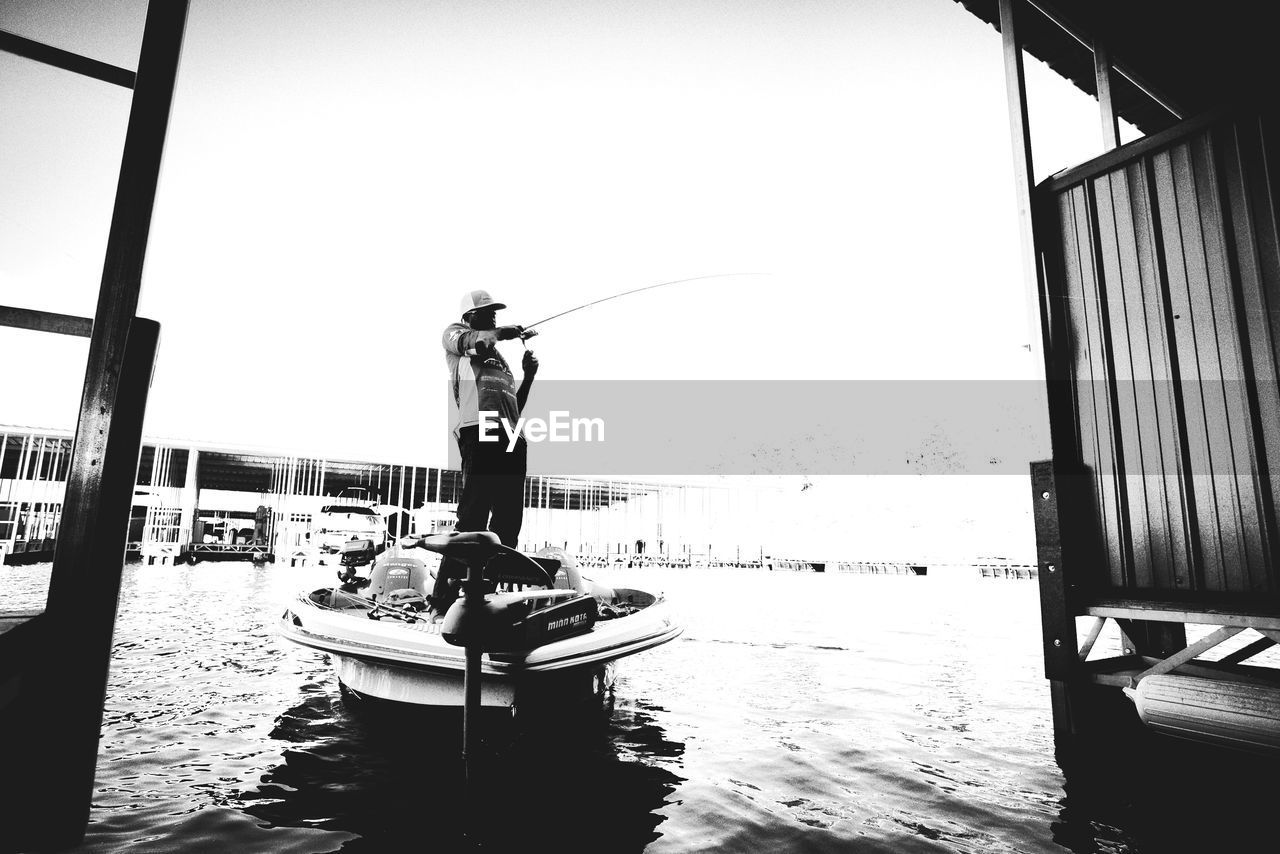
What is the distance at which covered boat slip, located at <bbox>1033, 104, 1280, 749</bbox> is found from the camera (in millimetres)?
3080

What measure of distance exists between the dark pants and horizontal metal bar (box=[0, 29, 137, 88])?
242cm

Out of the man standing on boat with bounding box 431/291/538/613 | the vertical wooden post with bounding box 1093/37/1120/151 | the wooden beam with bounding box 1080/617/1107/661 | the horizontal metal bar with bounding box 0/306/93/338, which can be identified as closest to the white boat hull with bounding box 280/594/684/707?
the man standing on boat with bounding box 431/291/538/613

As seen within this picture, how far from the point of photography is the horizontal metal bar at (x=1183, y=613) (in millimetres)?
2736

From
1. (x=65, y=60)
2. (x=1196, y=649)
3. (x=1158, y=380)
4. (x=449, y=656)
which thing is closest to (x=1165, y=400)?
(x=1158, y=380)

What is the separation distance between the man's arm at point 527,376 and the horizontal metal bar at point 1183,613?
3.58 meters

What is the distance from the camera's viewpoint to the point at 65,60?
2.11 meters

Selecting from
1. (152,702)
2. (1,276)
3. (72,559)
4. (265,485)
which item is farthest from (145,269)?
(265,485)

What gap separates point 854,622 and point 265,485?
33308 millimetres

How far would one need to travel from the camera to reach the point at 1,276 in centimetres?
237

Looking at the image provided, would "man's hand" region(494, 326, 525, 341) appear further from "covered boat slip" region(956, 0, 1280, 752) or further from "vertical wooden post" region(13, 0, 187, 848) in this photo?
"covered boat slip" region(956, 0, 1280, 752)

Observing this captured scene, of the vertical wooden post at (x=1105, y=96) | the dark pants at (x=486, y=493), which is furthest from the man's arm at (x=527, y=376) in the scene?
the vertical wooden post at (x=1105, y=96)

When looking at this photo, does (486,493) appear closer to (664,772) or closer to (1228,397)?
(664,772)

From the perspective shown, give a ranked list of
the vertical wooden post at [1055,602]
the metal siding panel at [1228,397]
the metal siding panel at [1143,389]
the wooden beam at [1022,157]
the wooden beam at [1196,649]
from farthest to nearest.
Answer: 1. the wooden beam at [1022,157]
2. the vertical wooden post at [1055,602]
3. the metal siding panel at [1143,389]
4. the metal siding panel at [1228,397]
5. the wooden beam at [1196,649]

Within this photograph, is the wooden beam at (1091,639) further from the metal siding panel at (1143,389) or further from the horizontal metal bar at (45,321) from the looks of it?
the horizontal metal bar at (45,321)
